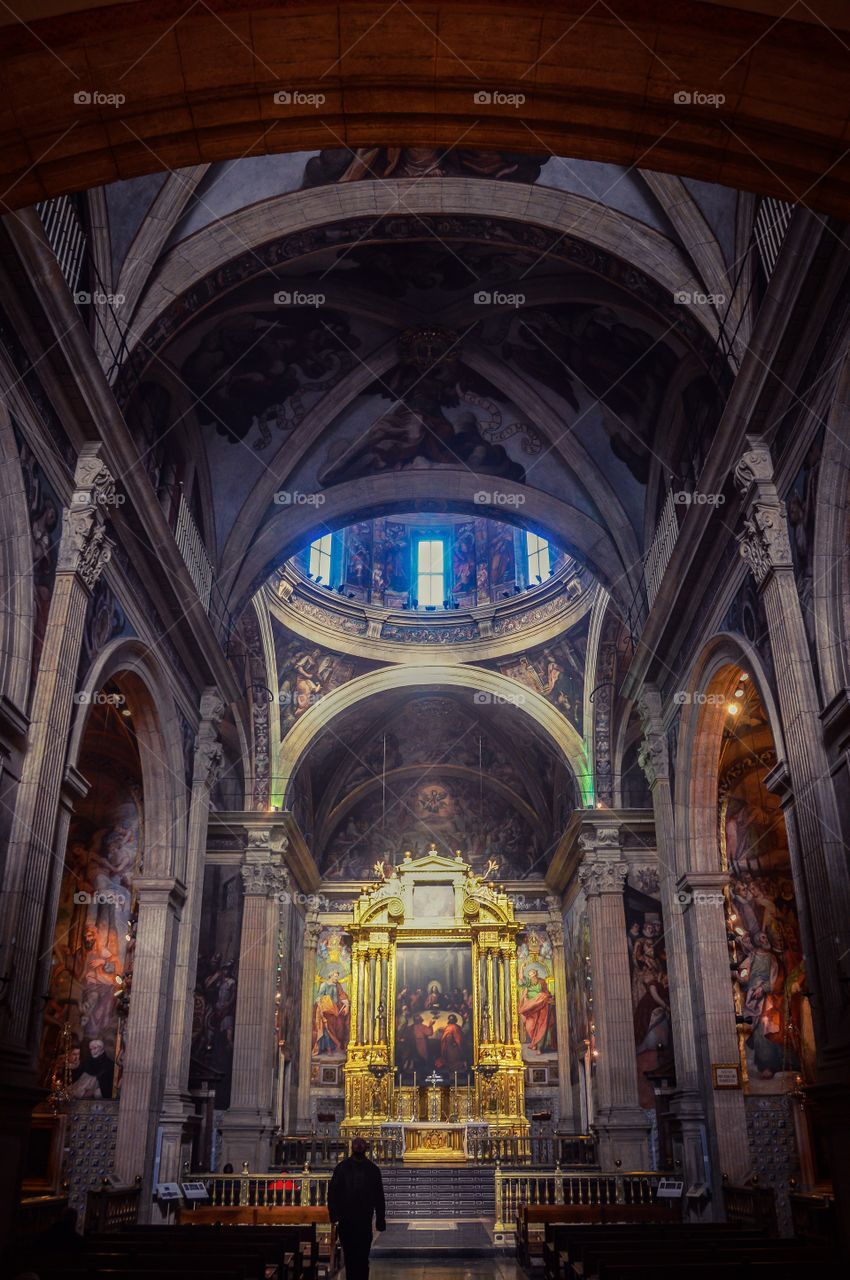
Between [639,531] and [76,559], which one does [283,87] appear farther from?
[639,531]

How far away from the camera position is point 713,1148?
12789 millimetres

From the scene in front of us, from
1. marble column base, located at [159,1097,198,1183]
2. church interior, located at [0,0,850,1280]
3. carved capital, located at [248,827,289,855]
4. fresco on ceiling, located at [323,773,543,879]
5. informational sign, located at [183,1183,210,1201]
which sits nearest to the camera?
church interior, located at [0,0,850,1280]

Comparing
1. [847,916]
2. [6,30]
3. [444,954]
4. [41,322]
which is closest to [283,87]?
[6,30]

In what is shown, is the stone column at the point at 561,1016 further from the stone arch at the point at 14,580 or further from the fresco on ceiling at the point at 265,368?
the stone arch at the point at 14,580

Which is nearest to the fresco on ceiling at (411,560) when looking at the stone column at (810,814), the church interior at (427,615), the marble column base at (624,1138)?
the church interior at (427,615)

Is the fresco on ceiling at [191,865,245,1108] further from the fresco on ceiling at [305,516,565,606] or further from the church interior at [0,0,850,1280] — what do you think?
the fresco on ceiling at [305,516,565,606]

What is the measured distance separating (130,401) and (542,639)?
1386 cm

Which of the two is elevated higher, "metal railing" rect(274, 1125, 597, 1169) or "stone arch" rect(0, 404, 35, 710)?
"stone arch" rect(0, 404, 35, 710)

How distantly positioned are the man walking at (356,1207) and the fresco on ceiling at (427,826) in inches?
869

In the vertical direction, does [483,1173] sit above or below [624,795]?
below

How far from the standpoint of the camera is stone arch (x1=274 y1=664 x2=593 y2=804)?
79.2 ft

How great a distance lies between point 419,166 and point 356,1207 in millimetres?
11276

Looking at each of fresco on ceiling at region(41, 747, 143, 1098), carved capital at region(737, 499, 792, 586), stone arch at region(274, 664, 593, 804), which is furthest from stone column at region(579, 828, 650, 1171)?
carved capital at region(737, 499, 792, 586)

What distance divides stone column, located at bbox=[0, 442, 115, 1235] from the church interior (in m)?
0.05
